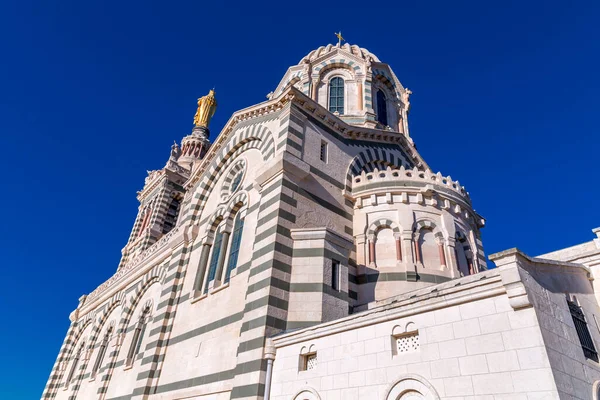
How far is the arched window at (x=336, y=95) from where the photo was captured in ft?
70.1

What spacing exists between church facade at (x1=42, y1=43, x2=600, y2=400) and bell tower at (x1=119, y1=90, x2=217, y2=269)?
6.38 metres

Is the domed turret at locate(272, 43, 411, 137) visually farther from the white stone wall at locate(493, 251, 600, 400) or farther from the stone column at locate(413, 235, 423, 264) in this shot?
the white stone wall at locate(493, 251, 600, 400)

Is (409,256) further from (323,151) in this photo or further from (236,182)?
(236,182)

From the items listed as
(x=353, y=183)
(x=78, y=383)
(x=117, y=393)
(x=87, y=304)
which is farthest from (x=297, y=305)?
(x=87, y=304)

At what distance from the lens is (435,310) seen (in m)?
7.17

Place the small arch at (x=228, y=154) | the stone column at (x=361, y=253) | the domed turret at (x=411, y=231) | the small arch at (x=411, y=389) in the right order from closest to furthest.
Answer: the small arch at (x=411, y=389) < the domed turret at (x=411, y=231) < the stone column at (x=361, y=253) < the small arch at (x=228, y=154)

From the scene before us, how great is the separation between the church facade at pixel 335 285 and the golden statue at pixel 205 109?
21518 mm

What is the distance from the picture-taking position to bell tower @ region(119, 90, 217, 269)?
106ft

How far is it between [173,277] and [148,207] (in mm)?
19978

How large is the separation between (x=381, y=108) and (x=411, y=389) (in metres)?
17.9

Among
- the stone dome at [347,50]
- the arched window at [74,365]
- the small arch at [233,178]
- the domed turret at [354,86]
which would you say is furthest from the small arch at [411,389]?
→ the arched window at [74,365]

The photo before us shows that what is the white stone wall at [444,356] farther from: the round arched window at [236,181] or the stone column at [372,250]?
the round arched window at [236,181]

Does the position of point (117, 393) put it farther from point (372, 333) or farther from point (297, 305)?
point (372, 333)

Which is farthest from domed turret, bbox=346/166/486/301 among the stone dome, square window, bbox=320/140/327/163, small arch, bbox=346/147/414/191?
the stone dome
